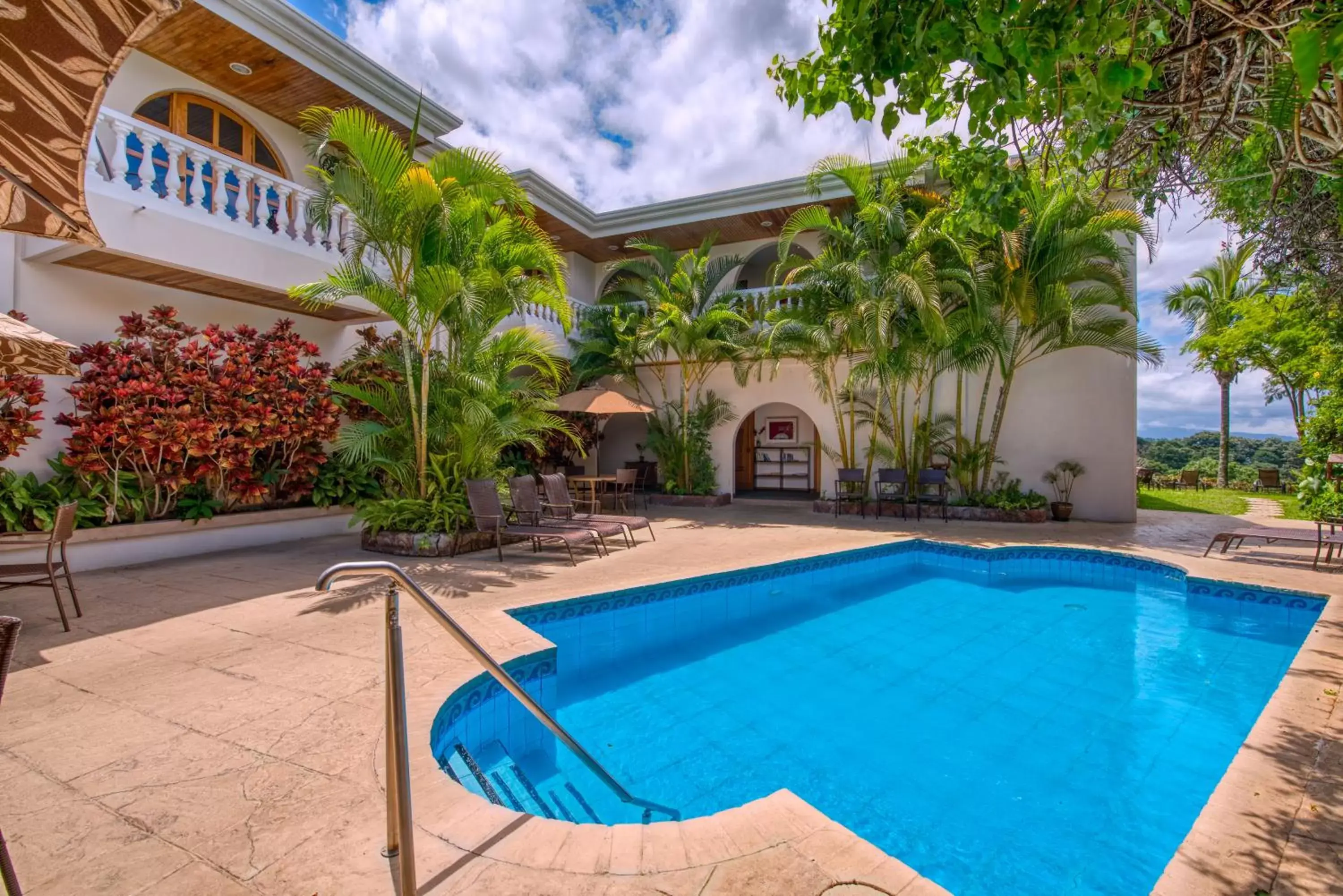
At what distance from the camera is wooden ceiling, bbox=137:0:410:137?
8125mm

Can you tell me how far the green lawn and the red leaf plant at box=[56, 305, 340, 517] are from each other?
57.2 feet

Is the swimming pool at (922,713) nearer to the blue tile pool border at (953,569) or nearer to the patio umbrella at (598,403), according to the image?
the blue tile pool border at (953,569)

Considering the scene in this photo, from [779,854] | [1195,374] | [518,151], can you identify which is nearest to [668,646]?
[779,854]

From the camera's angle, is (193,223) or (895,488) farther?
(895,488)

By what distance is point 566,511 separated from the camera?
9.30m

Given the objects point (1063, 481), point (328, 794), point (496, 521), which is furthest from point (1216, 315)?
point (328, 794)

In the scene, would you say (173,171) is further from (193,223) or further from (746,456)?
(746,456)

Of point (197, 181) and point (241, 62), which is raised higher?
point (241, 62)

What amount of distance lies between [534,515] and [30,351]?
16.5ft

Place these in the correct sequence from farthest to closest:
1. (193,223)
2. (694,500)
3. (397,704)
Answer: (694,500) → (193,223) → (397,704)

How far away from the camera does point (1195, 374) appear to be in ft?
75.0

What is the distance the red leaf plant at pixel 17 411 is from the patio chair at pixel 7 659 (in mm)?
6104

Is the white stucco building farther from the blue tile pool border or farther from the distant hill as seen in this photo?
the distant hill

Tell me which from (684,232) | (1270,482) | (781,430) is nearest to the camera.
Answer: (684,232)
